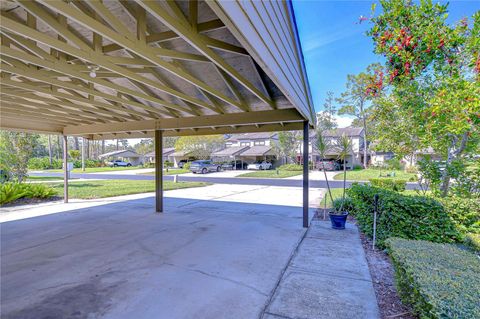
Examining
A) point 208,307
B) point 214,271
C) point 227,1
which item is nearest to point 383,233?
point 214,271

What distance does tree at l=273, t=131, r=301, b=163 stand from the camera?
28.9m

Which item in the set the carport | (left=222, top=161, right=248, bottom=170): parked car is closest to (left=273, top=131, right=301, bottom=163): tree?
(left=222, top=161, right=248, bottom=170): parked car

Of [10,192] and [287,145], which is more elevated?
[287,145]

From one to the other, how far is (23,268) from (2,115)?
5.12 metres

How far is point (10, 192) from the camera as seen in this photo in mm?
8656

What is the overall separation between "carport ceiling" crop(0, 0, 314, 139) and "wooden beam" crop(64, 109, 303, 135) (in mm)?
29

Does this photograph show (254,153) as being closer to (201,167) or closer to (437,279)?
(201,167)

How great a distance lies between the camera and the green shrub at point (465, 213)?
14.3ft

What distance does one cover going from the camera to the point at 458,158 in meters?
4.98

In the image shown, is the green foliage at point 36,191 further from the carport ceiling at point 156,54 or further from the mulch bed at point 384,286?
the mulch bed at point 384,286

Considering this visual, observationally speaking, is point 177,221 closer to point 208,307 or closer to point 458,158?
point 208,307

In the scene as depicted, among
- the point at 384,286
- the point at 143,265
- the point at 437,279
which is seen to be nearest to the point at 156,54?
the point at 143,265

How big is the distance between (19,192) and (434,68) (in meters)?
13.1

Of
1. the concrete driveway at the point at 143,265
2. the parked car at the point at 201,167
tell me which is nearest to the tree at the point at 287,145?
the parked car at the point at 201,167
